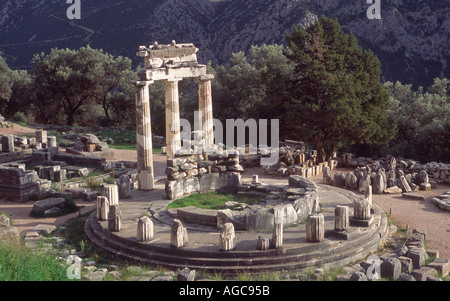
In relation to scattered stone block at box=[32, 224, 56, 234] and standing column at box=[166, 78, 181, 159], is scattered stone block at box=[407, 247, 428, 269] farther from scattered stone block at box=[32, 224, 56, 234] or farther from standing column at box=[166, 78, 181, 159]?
standing column at box=[166, 78, 181, 159]

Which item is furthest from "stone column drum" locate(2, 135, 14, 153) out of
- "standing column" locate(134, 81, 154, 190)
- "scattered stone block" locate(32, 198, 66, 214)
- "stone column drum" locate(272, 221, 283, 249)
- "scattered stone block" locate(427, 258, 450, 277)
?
"scattered stone block" locate(427, 258, 450, 277)

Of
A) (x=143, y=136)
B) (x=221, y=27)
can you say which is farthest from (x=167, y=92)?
(x=221, y=27)

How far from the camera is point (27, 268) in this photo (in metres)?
11.2

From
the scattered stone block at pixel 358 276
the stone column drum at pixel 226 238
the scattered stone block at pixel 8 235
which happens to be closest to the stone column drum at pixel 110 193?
the scattered stone block at pixel 8 235

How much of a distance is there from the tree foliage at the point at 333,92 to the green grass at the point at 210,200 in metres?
8.16

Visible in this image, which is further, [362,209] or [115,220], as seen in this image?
[362,209]

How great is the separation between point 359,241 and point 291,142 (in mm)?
17914

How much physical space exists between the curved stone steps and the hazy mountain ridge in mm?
45634

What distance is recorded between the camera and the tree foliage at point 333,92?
87.8 ft

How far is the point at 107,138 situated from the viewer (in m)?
38.4

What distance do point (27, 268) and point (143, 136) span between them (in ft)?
34.7

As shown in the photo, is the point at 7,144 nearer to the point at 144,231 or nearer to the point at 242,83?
the point at 242,83

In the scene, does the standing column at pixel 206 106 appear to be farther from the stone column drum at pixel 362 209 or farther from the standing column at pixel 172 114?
the stone column drum at pixel 362 209

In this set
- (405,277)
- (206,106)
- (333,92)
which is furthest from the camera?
(333,92)
